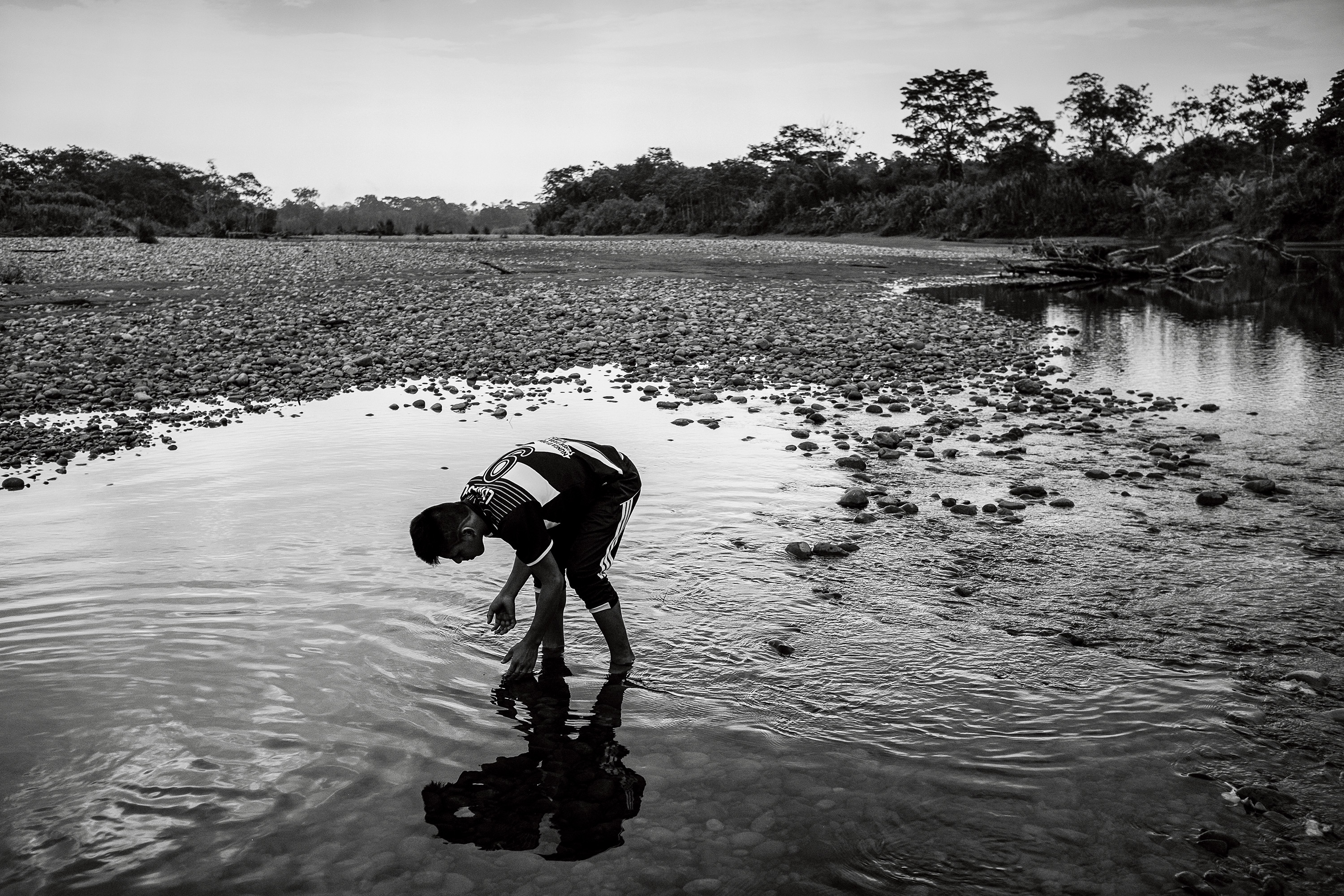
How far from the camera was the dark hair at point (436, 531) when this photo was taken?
13.5ft

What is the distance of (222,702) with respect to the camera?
15.2 ft

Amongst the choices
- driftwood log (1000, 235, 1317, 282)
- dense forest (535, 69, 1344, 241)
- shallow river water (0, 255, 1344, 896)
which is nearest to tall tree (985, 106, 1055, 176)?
dense forest (535, 69, 1344, 241)

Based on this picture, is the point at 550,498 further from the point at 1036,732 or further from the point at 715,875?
the point at 1036,732

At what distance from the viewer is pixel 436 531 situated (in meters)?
4.13

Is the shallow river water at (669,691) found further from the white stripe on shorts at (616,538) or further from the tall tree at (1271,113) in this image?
the tall tree at (1271,113)

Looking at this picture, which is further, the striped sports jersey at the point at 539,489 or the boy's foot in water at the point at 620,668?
the boy's foot in water at the point at 620,668

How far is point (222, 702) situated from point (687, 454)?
507cm

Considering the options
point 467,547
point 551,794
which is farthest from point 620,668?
point 467,547

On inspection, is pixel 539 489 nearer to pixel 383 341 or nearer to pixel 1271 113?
pixel 383 341

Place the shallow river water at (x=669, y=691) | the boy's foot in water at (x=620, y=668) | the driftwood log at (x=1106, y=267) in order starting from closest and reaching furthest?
the shallow river water at (x=669, y=691) < the boy's foot in water at (x=620, y=668) < the driftwood log at (x=1106, y=267)

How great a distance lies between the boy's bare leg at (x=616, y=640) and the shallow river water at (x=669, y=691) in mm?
116

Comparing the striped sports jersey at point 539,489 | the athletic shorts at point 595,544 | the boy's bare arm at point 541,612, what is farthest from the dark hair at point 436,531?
the athletic shorts at point 595,544

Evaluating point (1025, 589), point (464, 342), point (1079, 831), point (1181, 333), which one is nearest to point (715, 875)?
point (1079, 831)

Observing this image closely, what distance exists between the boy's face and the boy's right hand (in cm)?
44
